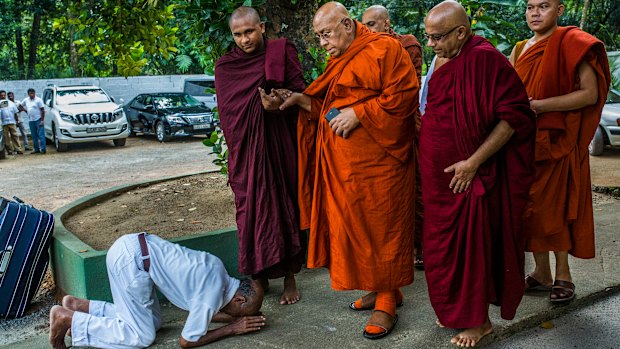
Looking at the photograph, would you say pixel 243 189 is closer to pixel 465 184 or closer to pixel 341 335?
pixel 341 335

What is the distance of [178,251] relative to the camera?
11.4 feet

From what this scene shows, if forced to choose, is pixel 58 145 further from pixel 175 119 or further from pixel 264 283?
pixel 264 283

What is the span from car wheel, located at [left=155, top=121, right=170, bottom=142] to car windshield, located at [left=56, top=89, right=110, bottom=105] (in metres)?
1.50

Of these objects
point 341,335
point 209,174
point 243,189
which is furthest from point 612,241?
point 209,174

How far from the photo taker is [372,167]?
133 inches

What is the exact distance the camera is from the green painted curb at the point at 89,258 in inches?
154

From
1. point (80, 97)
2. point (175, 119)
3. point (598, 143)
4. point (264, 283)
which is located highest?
point (264, 283)

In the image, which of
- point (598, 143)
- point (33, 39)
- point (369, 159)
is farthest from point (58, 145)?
point (369, 159)

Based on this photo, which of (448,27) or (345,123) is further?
(345,123)

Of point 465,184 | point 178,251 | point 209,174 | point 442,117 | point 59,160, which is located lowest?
point 59,160

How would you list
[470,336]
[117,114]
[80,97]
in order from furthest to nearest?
[80,97] < [117,114] < [470,336]

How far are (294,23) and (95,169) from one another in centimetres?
816

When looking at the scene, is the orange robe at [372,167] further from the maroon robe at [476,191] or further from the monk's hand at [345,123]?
the maroon robe at [476,191]

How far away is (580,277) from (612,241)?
1048 millimetres
